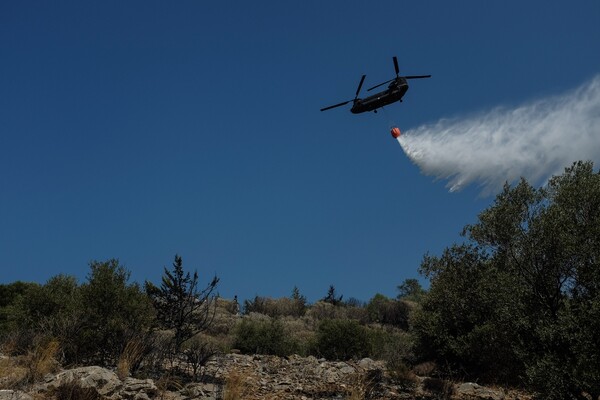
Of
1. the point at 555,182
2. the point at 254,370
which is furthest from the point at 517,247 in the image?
the point at 254,370

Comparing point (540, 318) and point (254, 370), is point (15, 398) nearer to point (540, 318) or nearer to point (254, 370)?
point (254, 370)

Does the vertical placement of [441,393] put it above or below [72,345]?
below

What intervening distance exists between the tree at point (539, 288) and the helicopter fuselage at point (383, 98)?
7.55 meters

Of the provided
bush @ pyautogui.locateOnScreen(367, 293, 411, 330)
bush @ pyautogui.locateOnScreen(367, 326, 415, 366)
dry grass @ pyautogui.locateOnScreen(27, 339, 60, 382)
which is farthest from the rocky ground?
bush @ pyautogui.locateOnScreen(367, 293, 411, 330)

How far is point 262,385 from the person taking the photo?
17938 mm

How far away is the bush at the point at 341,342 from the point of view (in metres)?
32.5

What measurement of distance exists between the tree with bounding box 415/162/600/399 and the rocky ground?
275 centimetres

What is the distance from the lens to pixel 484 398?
2123cm

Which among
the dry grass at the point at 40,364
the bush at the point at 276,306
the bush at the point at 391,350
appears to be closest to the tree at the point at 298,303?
the bush at the point at 276,306

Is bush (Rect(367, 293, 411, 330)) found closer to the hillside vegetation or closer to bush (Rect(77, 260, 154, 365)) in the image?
the hillside vegetation

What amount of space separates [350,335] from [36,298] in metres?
18.3

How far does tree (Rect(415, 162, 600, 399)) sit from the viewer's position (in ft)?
50.1

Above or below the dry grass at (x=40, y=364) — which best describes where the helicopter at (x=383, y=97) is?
above

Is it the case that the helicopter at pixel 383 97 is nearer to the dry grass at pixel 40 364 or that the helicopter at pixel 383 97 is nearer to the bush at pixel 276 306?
the dry grass at pixel 40 364
